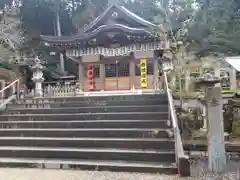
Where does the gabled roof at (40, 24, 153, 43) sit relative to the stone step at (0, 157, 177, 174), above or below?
above

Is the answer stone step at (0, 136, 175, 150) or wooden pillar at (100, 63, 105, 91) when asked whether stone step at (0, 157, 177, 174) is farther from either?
wooden pillar at (100, 63, 105, 91)

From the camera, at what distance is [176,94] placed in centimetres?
1062

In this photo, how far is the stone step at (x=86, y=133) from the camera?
6.59m

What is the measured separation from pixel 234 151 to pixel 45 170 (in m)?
5.07

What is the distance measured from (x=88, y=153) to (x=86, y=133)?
1.00 m

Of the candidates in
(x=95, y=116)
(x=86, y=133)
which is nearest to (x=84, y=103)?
(x=95, y=116)

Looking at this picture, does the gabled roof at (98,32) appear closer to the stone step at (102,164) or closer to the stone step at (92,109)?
the stone step at (92,109)

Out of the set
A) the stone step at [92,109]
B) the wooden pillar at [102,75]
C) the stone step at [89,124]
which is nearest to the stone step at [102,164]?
the stone step at [89,124]

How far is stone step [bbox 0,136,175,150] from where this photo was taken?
6.13 meters

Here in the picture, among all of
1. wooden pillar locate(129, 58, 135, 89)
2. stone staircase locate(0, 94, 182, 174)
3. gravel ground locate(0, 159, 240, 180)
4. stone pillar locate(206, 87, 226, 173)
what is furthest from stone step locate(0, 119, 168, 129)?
wooden pillar locate(129, 58, 135, 89)

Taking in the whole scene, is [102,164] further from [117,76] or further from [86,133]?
[117,76]

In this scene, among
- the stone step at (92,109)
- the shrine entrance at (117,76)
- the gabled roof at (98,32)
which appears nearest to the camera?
the stone step at (92,109)

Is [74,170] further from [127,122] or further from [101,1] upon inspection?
[101,1]

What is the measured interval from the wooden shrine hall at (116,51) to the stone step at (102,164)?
9.66 metres
